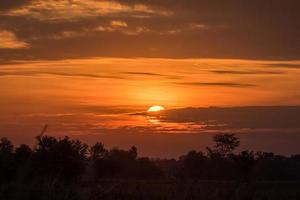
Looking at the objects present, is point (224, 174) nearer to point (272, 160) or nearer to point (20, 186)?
point (272, 160)

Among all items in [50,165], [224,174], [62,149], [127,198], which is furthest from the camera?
[224,174]

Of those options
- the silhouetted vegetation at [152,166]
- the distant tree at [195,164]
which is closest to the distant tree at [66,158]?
the silhouetted vegetation at [152,166]

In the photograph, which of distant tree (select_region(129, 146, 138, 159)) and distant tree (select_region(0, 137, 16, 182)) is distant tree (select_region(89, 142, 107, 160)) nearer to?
distant tree (select_region(129, 146, 138, 159))

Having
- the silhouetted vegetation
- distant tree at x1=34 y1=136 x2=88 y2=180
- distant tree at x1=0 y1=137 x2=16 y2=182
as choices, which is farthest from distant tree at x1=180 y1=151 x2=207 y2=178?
distant tree at x1=0 y1=137 x2=16 y2=182

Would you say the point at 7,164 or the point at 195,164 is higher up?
the point at 195,164

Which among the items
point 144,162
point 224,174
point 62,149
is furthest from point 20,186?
point 144,162

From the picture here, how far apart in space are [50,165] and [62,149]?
176 inches

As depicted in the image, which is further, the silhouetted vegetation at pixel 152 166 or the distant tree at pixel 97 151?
the distant tree at pixel 97 151

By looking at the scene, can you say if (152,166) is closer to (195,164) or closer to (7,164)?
(195,164)

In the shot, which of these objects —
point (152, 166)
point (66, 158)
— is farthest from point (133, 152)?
point (66, 158)

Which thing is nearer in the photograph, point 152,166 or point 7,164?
point 7,164

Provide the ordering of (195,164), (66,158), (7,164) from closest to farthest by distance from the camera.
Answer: (7,164), (66,158), (195,164)

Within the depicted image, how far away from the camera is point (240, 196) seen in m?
24.4

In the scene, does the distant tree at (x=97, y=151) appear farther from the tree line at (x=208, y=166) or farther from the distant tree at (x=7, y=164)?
the distant tree at (x=7, y=164)
